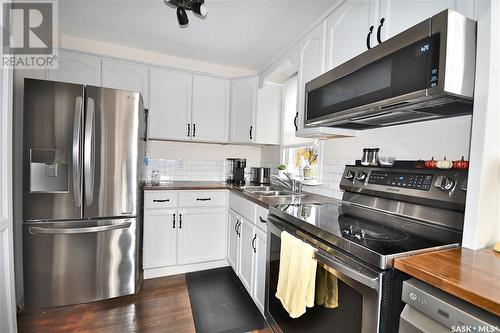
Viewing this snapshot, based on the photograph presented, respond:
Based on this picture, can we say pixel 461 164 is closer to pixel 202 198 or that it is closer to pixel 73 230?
pixel 202 198

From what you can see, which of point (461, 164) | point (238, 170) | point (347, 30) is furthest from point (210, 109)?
point (461, 164)

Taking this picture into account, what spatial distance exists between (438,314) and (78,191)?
6.94 ft

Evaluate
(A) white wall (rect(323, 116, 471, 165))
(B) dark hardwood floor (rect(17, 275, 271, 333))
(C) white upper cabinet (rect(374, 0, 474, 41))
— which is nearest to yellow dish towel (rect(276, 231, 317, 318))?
(B) dark hardwood floor (rect(17, 275, 271, 333))

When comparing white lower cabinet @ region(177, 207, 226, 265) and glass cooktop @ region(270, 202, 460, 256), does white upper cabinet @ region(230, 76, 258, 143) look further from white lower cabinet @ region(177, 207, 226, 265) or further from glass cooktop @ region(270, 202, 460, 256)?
glass cooktop @ region(270, 202, 460, 256)

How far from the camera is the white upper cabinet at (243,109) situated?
2779 millimetres

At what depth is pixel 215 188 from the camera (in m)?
2.45

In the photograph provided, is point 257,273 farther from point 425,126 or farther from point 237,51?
point 237,51

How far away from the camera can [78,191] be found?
1.73 m

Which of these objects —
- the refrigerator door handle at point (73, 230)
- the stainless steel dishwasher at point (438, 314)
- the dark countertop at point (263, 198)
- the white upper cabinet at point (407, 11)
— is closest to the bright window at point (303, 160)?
the dark countertop at point (263, 198)

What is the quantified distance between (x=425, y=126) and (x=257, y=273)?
143cm

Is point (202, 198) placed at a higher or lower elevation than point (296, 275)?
higher

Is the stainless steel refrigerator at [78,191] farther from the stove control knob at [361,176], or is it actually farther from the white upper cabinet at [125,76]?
the stove control knob at [361,176]

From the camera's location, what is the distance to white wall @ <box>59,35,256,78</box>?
8.10ft

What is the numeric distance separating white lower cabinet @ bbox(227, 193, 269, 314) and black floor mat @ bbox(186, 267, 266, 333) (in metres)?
0.13
